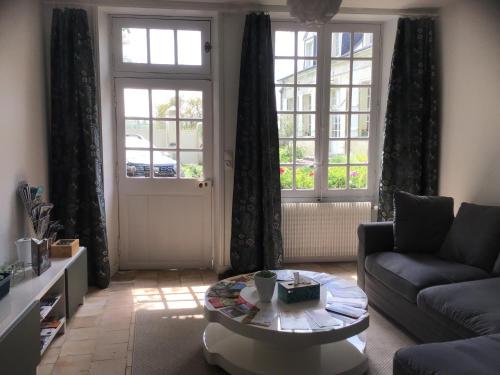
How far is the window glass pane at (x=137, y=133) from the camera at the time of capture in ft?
13.5

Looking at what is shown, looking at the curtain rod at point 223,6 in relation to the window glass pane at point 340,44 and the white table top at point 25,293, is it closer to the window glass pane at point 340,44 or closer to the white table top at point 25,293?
the window glass pane at point 340,44

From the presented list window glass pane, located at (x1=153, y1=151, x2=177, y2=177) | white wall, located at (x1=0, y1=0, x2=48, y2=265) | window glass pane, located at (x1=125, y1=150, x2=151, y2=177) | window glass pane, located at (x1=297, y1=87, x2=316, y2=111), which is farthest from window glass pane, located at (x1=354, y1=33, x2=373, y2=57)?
white wall, located at (x1=0, y1=0, x2=48, y2=265)

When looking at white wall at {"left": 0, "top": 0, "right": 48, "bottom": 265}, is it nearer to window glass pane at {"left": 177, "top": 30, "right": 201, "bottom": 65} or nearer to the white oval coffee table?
window glass pane at {"left": 177, "top": 30, "right": 201, "bottom": 65}

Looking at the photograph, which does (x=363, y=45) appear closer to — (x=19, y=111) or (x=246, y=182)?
(x=246, y=182)

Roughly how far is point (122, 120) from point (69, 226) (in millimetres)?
1146

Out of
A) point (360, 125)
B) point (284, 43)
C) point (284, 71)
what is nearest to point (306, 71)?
point (284, 71)

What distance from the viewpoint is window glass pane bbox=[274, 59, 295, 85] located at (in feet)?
13.9

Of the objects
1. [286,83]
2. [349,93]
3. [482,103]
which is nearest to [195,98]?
[286,83]

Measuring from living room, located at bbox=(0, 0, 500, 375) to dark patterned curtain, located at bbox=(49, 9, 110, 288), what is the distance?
14 mm

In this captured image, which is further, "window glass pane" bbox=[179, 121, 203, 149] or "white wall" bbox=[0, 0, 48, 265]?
"window glass pane" bbox=[179, 121, 203, 149]

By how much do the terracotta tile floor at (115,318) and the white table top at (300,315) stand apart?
2.40 ft

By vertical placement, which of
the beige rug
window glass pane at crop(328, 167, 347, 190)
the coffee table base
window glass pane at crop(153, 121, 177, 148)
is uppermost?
window glass pane at crop(153, 121, 177, 148)

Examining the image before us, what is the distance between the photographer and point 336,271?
13.7ft

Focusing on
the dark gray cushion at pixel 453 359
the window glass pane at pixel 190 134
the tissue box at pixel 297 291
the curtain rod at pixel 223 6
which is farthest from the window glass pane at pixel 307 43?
the dark gray cushion at pixel 453 359
